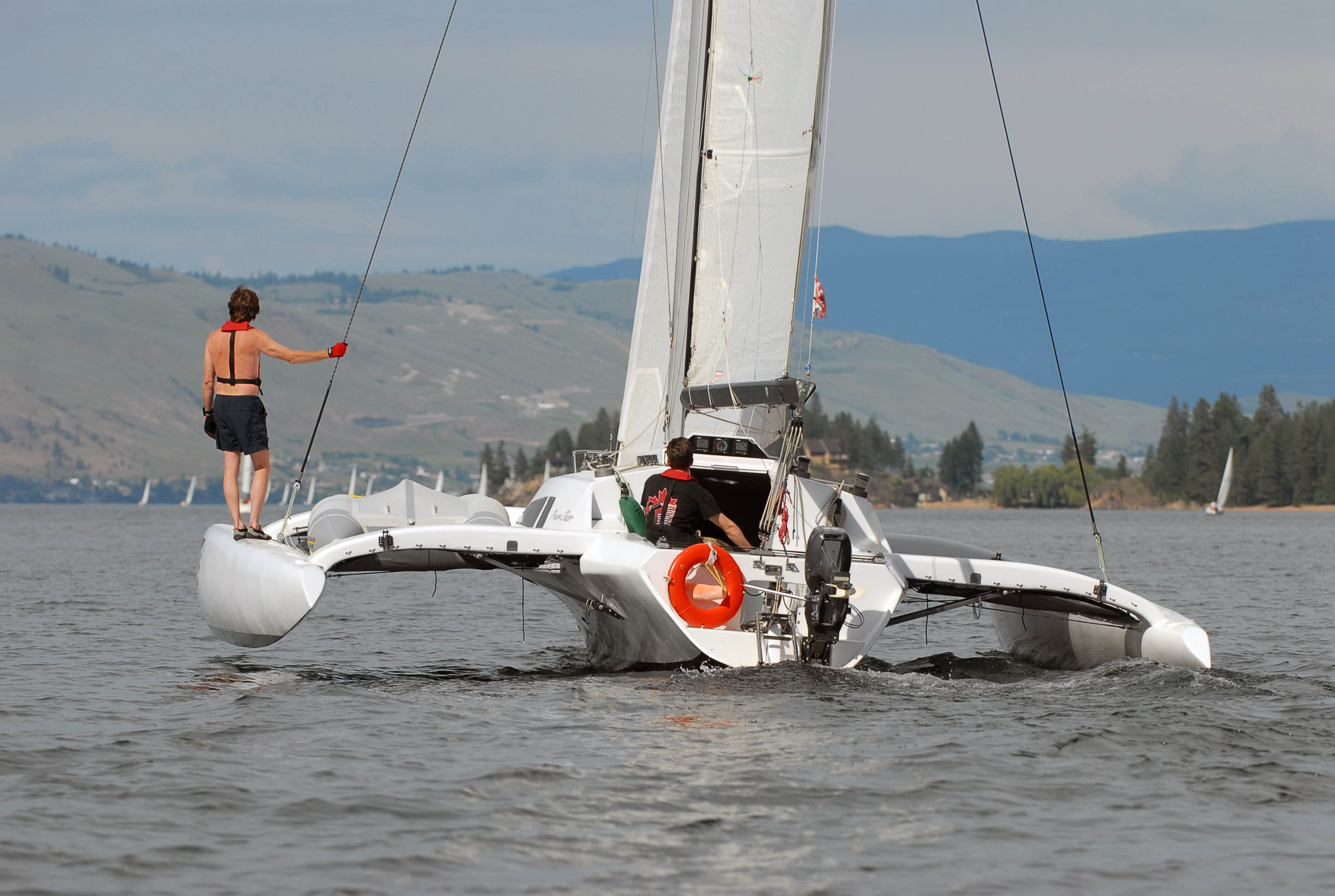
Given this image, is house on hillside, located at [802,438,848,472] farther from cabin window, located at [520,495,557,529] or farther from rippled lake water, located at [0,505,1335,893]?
rippled lake water, located at [0,505,1335,893]

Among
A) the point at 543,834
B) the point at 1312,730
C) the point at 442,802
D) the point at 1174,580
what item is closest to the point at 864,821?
the point at 543,834

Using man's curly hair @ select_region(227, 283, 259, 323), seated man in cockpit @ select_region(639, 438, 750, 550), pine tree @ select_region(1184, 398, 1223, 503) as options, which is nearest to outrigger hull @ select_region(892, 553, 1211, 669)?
seated man in cockpit @ select_region(639, 438, 750, 550)

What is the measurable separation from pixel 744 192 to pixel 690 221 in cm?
60

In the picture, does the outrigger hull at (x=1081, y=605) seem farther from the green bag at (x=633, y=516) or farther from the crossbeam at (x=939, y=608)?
the green bag at (x=633, y=516)

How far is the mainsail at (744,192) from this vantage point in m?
14.9

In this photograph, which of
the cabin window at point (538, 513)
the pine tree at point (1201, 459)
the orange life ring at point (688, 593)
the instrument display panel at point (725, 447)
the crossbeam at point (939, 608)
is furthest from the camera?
the pine tree at point (1201, 459)

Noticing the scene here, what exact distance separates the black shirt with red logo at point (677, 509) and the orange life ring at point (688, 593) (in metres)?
0.75

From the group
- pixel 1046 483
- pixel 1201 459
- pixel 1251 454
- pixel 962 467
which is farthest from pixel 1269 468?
pixel 962 467

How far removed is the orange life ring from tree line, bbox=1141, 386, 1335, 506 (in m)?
148

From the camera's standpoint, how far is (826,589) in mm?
10945

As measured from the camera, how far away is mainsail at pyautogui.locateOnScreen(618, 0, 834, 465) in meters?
14.9

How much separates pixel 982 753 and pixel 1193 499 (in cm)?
16504

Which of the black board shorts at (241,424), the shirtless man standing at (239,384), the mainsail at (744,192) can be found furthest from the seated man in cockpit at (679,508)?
the black board shorts at (241,424)

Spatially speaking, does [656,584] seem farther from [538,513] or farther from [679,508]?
[538,513]
